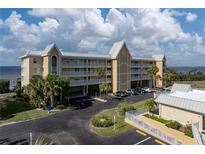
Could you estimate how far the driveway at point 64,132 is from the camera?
29053mm

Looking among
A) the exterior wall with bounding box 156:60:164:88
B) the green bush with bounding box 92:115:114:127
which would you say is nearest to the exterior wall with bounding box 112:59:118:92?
the exterior wall with bounding box 156:60:164:88

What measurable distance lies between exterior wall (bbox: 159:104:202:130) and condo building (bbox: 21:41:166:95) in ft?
90.0

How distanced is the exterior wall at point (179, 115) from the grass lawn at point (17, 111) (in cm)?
2158

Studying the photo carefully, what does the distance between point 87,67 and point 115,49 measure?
478 inches

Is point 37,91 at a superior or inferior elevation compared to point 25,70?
inferior

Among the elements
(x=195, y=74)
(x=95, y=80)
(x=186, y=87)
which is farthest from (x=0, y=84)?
(x=195, y=74)

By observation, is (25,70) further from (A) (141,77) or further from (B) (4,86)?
(A) (141,77)

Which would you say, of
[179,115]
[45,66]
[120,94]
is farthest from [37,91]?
[179,115]

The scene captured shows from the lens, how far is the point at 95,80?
63.7m

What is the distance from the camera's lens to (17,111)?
4422cm

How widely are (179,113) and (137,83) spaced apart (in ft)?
140

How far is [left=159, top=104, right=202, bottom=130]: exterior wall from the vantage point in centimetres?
3219

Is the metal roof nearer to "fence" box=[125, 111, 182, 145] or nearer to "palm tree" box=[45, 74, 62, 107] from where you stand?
"fence" box=[125, 111, 182, 145]

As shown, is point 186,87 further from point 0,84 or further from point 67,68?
point 0,84
